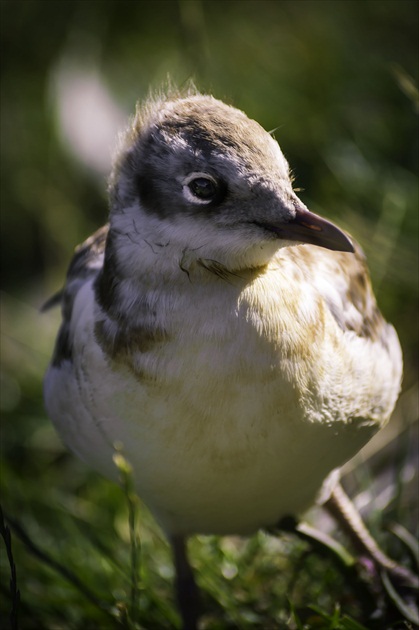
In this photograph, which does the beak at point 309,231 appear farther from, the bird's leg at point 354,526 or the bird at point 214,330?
the bird's leg at point 354,526

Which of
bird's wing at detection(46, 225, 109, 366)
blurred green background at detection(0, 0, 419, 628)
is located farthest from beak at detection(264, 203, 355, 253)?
blurred green background at detection(0, 0, 419, 628)

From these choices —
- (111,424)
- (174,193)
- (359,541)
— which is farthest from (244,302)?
(359,541)

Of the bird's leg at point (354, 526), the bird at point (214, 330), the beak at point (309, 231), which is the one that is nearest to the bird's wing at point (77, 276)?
the bird at point (214, 330)

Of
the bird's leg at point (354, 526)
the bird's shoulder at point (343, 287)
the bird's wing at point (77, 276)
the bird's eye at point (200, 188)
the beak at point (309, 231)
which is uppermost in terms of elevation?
the beak at point (309, 231)

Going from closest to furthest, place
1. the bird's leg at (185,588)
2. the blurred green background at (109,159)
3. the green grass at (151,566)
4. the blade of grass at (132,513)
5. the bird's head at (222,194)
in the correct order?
the blade of grass at (132,513) → the bird's head at (222,194) → the green grass at (151,566) → the bird's leg at (185,588) → the blurred green background at (109,159)

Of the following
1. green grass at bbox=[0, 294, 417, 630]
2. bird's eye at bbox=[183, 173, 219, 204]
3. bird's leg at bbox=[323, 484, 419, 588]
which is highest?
bird's eye at bbox=[183, 173, 219, 204]

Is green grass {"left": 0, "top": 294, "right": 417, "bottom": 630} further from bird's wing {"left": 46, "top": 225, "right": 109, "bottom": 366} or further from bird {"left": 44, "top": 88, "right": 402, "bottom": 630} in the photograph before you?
bird's wing {"left": 46, "top": 225, "right": 109, "bottom": 366}
